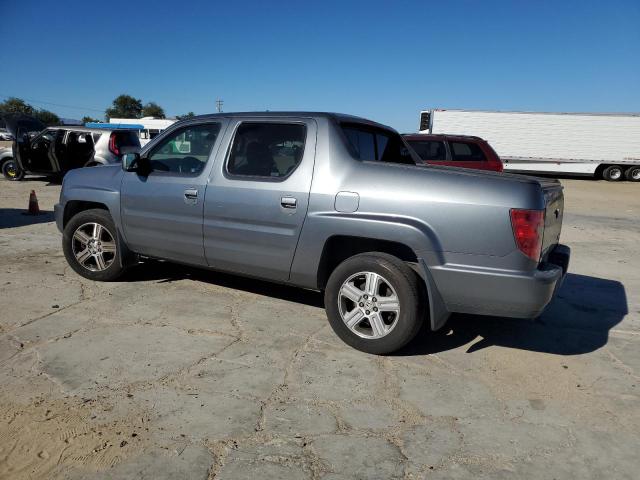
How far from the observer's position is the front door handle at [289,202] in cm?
394

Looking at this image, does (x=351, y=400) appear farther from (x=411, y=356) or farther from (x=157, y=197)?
(x=157, y=197)

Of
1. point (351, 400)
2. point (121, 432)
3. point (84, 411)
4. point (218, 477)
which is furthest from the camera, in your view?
point (351, 400)

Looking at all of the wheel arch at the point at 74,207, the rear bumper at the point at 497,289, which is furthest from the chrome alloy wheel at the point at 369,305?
the wheel arch at the point at 74,207

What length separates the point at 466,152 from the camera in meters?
11.6

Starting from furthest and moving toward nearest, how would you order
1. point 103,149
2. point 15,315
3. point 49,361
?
point 103,149, point 15,315, point 49,361

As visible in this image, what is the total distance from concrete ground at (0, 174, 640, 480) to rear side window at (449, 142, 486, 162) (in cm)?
656

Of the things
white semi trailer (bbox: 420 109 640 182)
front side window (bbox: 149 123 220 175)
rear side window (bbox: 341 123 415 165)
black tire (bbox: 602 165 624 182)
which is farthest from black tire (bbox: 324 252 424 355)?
black tire (bbox: 602 165 624 182)

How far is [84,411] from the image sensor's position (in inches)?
113

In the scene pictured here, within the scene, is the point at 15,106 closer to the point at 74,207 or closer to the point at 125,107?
the point at 125,107

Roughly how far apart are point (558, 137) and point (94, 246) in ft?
84.7

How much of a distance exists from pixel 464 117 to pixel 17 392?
2606 centimetres

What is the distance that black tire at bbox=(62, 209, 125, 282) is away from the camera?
5.12 meters

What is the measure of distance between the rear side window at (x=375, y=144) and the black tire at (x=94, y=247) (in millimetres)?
2568

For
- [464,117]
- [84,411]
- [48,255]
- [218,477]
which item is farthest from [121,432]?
[464,117]
